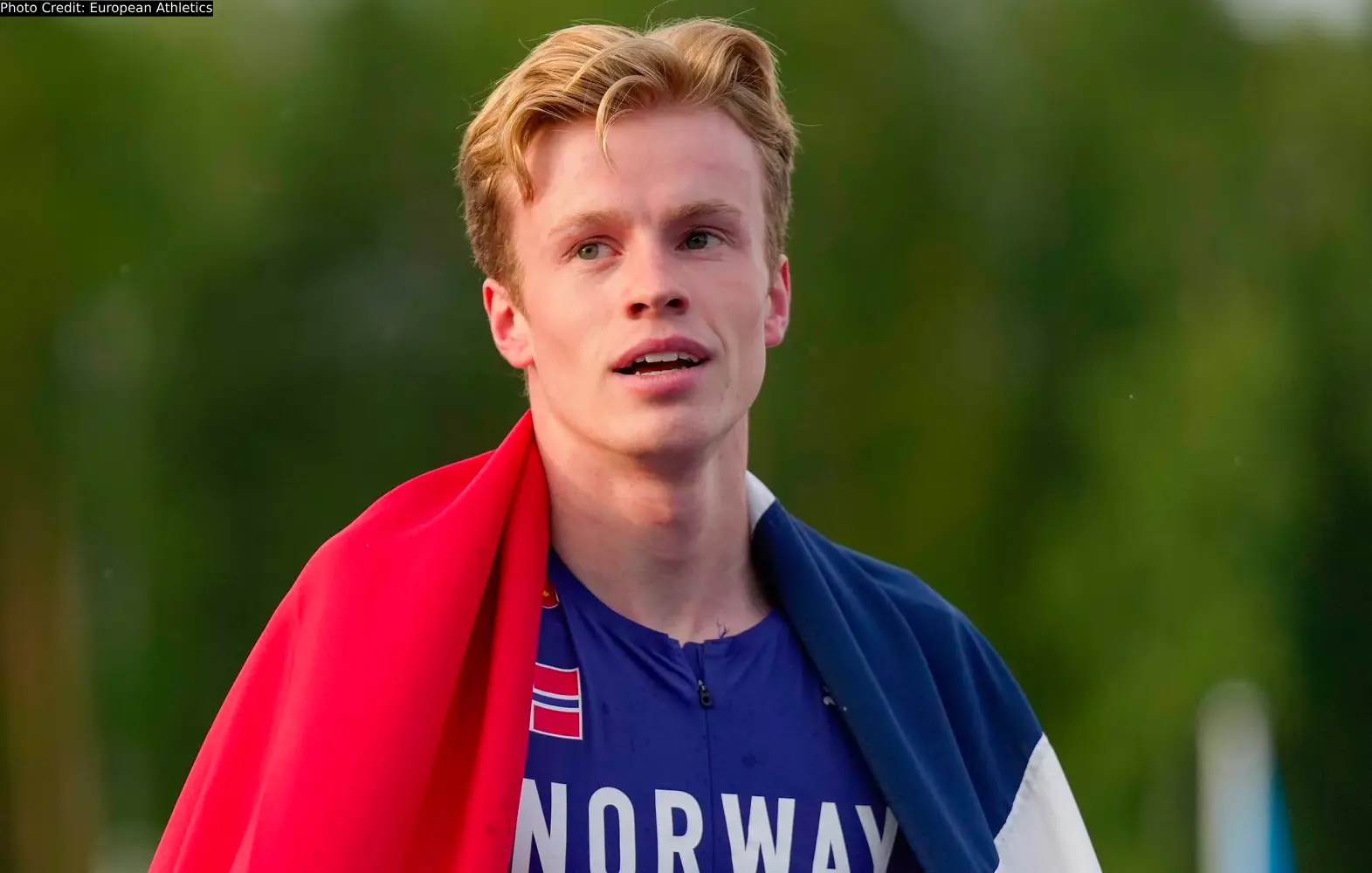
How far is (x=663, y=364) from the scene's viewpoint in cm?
244

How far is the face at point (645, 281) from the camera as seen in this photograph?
2.42m

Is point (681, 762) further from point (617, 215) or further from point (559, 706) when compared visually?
point (617, 215)

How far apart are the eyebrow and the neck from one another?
1.01 ft

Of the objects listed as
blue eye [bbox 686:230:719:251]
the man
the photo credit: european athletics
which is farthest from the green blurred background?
blue eye [bbox 686:230:719:251]

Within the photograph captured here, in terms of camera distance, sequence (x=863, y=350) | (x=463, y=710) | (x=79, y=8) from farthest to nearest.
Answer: (x=863, y=350) < (x=79, y=8) < (x=463, y=710)

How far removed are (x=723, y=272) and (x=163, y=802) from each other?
7765 millimetres

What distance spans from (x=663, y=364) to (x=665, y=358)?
0.05 feet

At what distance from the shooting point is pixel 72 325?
10758mm

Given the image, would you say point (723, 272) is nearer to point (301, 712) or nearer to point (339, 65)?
point (301, 712)

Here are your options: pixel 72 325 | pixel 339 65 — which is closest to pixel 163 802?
pixel 72 325

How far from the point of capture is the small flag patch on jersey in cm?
239

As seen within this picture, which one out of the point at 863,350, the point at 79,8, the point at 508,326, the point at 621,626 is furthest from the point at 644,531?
the point at 863,350

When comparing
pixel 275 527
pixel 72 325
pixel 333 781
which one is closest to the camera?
pixel 333 781

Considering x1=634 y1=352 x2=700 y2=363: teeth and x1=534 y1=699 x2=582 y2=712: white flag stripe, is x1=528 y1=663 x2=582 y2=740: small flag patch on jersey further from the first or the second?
x1=634 y1=352 x2=700 y2=363: teeth
